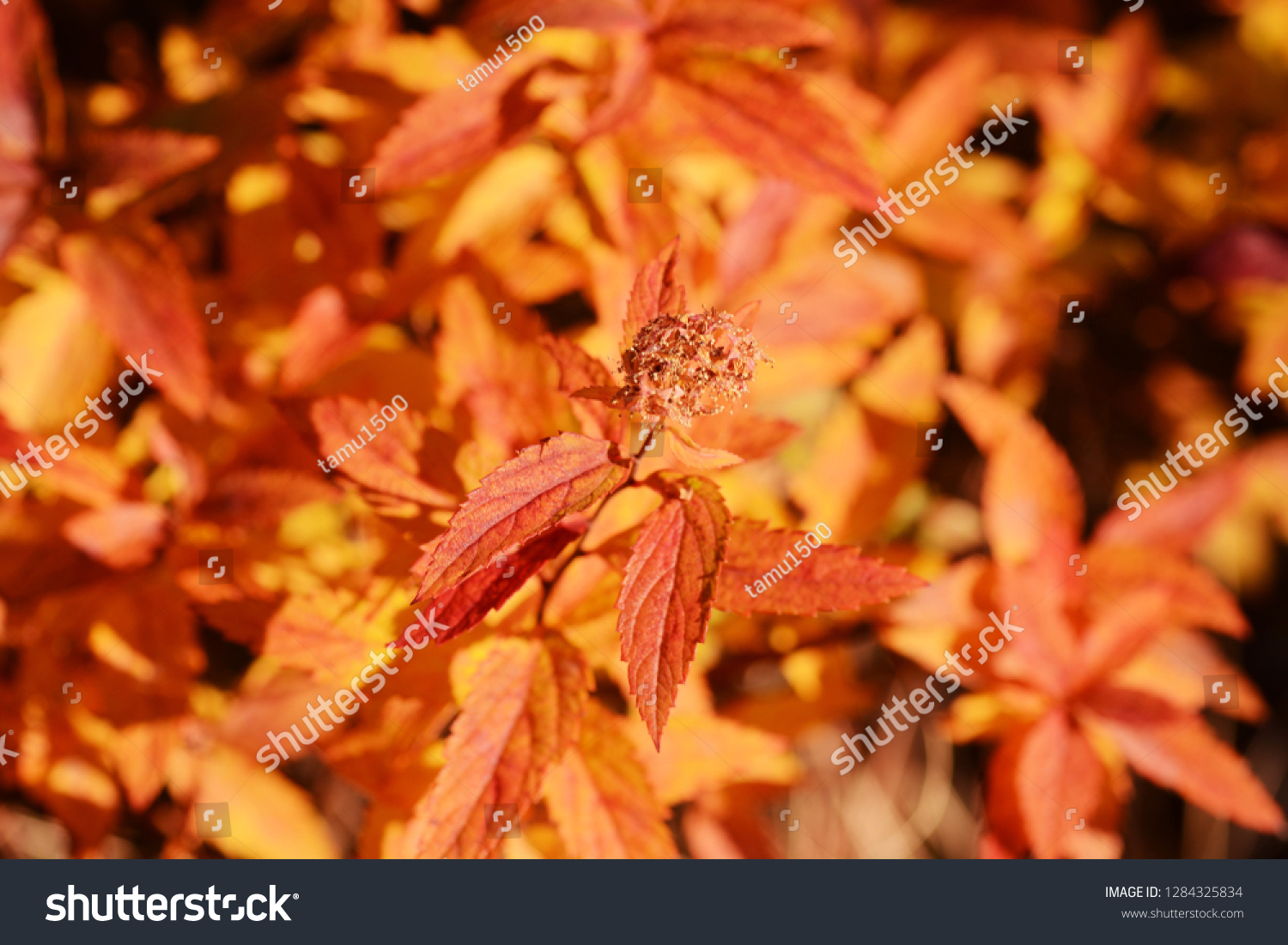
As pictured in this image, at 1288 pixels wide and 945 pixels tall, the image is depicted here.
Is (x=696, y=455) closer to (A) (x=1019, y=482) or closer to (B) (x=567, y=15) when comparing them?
(B) (x=567, y=15)

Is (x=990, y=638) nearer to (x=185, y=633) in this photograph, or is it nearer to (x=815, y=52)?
(x=815, y=52)
